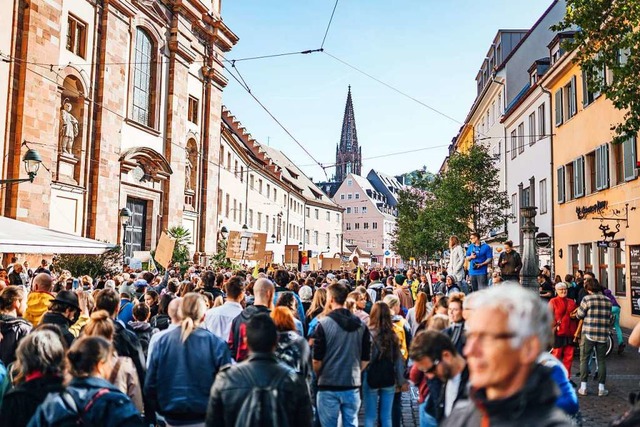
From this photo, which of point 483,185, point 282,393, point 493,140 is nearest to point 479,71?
point 493,140

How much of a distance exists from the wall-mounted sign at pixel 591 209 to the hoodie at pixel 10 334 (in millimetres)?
19267

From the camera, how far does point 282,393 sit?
147 inches

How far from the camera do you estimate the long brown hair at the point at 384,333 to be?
6.63 meters

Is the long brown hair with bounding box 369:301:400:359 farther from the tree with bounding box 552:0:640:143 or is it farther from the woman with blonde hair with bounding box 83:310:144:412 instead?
the tree with bounding box 552:0:640:143

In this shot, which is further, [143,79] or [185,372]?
[143,79]

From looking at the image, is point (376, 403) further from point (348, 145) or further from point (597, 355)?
point (348, 145)

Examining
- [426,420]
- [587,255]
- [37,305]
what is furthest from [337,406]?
[587,255]

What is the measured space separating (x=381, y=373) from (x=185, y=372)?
242cm

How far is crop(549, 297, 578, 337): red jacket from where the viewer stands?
10.6m

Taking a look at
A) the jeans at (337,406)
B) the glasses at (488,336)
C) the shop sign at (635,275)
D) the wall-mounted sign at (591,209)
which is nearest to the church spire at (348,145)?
the wall-mounted sign at (591,209)

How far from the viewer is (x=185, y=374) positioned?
195 inches

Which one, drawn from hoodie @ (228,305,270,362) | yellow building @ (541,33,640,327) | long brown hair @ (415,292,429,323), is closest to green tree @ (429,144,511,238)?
yellow building @ (541,33,640,327)

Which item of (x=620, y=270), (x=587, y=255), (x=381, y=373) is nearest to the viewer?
(x=381, y=373)

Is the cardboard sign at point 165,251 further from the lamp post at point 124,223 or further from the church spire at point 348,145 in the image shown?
the church spire at point 348,145
